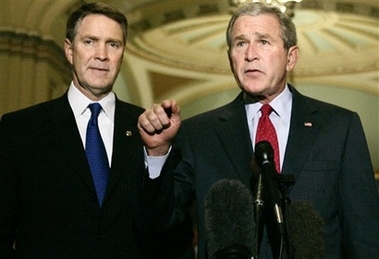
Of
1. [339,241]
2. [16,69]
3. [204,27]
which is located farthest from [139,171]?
[204,27]

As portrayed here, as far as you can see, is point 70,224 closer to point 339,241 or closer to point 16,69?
point 339,241

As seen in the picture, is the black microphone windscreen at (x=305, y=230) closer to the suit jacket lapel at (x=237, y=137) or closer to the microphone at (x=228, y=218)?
the microphone at (x=228, y=218)

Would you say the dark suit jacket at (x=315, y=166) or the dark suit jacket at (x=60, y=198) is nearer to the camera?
the dark suit jacket at (x=315, y=166)

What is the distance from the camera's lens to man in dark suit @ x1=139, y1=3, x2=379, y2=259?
5.49ft

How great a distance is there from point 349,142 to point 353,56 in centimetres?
534

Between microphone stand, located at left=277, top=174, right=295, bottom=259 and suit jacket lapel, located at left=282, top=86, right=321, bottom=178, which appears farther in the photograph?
Result: suit jacket lapel, located at left=282, top=86, right=321, bottom=178

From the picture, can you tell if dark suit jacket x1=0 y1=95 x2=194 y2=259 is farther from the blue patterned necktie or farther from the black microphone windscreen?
the black microphone windscreen

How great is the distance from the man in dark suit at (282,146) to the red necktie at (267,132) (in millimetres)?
23

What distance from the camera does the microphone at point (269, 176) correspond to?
1.27 metres

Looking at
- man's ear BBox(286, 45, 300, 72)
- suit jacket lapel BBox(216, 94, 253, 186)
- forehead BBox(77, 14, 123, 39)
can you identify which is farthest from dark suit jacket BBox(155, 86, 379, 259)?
forehead BBox(77, 14, 123, 39)

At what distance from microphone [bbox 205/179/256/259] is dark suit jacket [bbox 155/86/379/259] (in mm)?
277

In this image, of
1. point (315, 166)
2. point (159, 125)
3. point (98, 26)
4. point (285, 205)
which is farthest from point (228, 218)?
point (98, 26)

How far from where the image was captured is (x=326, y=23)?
662 cm

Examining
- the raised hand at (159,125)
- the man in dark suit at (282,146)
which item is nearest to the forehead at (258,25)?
the man in dark suit at (282,146)
